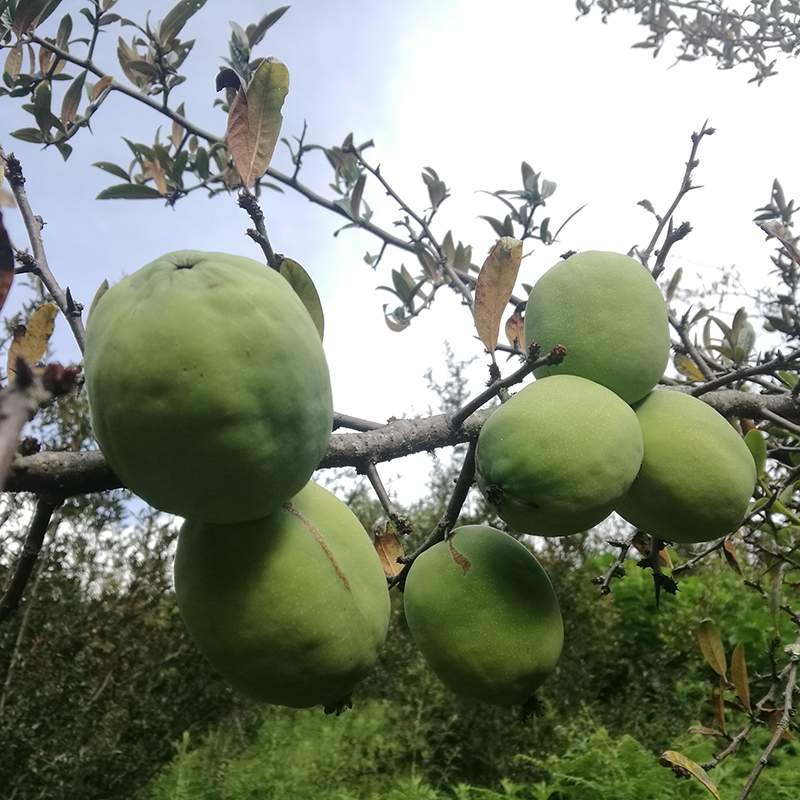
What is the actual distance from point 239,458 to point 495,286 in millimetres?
497

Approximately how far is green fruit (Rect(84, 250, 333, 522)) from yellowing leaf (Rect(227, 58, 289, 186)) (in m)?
0.22

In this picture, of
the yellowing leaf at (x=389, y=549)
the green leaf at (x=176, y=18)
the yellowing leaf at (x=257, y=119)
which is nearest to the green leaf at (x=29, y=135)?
the green leaf at (x=176, y=18)

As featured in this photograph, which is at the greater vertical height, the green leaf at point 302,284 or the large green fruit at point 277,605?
the green leaf at point 302,284

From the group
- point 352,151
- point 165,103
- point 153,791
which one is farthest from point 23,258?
point 153,791

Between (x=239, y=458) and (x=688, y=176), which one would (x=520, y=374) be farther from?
(x=688, y=176)

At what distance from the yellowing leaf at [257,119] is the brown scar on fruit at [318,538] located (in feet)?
1.33

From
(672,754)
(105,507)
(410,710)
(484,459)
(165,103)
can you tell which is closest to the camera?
(484,459)

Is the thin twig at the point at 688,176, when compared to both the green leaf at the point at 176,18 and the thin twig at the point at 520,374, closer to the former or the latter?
the thin twig at the point at 520,374

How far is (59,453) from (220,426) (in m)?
0.20

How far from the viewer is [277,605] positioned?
2.15 ft

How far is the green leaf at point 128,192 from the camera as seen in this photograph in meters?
1.67

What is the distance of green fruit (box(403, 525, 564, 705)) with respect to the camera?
0.81 metres

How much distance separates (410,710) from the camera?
4.02 meters

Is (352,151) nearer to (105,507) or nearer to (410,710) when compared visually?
(105,507)
